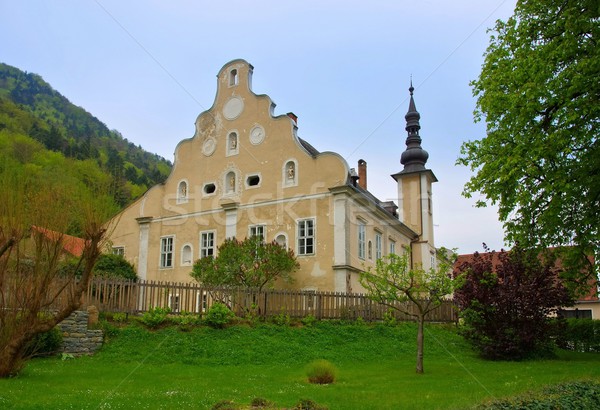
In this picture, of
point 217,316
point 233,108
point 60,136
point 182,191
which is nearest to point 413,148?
point 233,108

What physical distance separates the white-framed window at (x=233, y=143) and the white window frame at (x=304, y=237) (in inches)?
247

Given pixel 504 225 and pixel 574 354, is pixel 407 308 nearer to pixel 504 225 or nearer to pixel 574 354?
pixel 574 354

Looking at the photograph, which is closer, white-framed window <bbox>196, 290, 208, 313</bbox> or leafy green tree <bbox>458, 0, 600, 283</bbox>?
leafy green tree <bbox>458, 0, 600, 283</bbox>

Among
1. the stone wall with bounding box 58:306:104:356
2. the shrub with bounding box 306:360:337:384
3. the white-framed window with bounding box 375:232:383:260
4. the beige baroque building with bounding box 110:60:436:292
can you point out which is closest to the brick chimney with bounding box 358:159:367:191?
the beige baroque building with bounding box 110:60:436:292

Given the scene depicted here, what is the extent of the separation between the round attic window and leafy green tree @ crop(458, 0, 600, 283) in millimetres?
17400

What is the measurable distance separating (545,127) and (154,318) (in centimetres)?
1397

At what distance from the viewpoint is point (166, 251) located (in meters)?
34.3

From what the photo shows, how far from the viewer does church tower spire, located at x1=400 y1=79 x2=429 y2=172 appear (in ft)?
135

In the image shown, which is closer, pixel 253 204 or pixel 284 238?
pixel 284 238

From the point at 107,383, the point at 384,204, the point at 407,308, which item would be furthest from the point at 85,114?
the point at 107,383

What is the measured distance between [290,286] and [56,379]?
1726 cm

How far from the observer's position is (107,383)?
1243 centimetres

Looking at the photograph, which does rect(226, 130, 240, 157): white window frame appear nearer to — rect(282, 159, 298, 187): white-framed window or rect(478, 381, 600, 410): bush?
rect(282, 159, 298, 187): white-framed window

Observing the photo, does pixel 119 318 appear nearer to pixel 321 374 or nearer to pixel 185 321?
pixel 185 321
